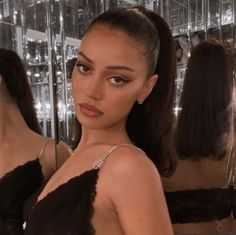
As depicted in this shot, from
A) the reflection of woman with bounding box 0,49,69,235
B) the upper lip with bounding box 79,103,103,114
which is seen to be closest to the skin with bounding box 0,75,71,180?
the reflection of woman with bounding box 0,49,69,235

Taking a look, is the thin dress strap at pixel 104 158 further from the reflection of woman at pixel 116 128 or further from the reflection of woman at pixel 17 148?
the reflection of woman at pixel 17 148

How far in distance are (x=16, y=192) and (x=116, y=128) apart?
1.56 ft

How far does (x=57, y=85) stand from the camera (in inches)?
41.5

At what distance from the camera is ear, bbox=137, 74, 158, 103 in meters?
0.67

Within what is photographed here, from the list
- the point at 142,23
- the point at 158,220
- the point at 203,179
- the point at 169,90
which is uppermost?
the point at 142,23

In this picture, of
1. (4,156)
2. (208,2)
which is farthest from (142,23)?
(4,156)

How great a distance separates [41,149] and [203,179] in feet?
1.46

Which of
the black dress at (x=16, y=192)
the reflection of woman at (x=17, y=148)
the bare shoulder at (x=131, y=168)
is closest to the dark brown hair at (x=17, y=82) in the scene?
the reflection of woman at (x=17, y=148)

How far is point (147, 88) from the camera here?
A: 0.67m

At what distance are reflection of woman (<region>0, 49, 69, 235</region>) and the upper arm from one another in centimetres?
50

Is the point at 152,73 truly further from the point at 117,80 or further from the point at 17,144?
the point at 17,144

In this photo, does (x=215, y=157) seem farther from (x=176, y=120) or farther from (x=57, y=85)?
(x=57, y=85)

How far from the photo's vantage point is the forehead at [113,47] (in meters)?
0.62

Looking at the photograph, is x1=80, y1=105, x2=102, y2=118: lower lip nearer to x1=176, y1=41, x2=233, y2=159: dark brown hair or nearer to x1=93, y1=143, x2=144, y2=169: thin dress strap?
x1=93, y1=143, x2=144, y2=169: thin dress strap
